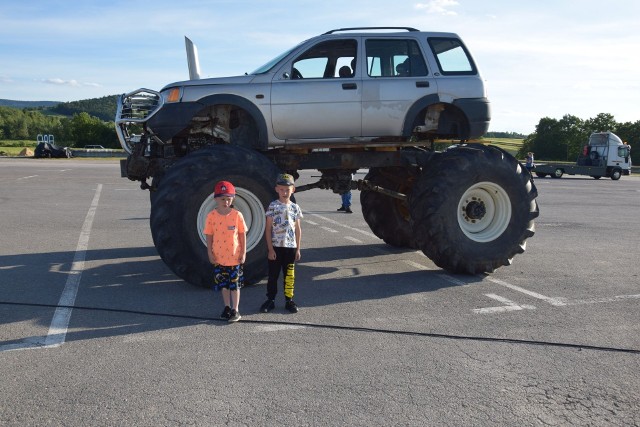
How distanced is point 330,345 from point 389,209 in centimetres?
482

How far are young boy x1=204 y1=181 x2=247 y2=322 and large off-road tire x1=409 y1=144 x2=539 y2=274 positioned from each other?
→ 268cm

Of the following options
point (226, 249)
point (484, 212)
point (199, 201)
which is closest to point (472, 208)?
point (484, 212)

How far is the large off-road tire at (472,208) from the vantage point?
7020 mm

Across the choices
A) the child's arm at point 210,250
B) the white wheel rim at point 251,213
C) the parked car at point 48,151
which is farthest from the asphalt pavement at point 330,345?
the parked car at point 48,151

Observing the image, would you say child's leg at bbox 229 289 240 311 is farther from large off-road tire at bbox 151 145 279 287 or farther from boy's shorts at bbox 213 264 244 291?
large off-road tire at bbox 151 145 279 287

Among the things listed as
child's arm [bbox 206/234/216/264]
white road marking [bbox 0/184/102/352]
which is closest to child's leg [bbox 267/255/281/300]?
child's arm [bbox 206/234/216/264]

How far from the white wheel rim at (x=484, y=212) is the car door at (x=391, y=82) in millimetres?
1288

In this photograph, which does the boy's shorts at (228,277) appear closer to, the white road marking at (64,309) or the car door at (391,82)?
the white road marking at (64,309)

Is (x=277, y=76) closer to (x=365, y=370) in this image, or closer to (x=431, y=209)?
(x=431, y=209)

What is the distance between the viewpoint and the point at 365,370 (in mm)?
4117

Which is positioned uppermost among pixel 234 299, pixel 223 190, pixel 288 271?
pixel 223 190

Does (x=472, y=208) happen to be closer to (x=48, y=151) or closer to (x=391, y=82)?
(x=391, y=82)

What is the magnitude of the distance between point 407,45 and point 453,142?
1497 mm

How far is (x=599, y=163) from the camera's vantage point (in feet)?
122
